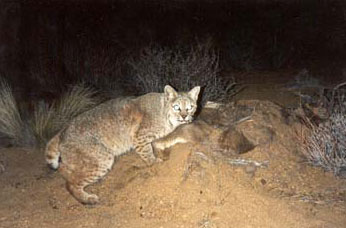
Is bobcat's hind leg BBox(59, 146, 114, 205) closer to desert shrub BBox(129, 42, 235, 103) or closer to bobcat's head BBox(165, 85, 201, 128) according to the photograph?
bobcat's head BBox(165, 85, 201, 128)

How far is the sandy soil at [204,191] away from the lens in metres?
4.61

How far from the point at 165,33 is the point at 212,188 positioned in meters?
11.1

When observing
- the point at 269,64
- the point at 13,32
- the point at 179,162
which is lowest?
the point at 269,64

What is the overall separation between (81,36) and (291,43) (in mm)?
6271

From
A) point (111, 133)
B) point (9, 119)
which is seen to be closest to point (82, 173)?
point (111, 133)

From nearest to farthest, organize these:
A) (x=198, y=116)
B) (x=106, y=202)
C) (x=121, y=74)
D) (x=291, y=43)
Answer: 1. (x=106, y=202)
2. (x=198, y=116)
3. (x=121, y=74)
4. (x=291, y=43)

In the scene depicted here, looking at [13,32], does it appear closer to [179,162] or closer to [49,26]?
[49,26]

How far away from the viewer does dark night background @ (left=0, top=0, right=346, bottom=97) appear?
1071 cm

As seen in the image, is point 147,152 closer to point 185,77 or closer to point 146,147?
point 146,147

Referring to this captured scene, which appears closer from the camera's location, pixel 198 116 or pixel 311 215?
pixel 311 215

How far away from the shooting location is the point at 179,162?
5.32m

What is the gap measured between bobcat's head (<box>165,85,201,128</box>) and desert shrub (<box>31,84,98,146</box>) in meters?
2.18

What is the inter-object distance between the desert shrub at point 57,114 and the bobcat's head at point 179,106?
2.18 metres

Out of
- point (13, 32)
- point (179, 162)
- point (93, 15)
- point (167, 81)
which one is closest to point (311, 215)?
point (179, 162)
